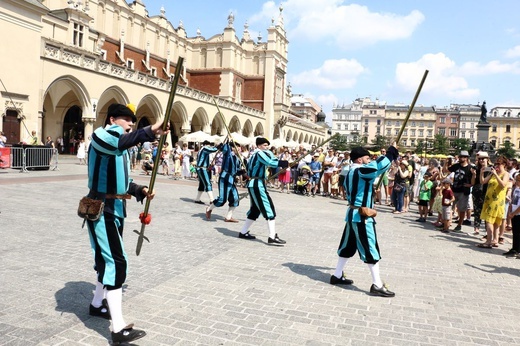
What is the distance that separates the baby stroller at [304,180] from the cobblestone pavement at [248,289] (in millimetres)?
8779

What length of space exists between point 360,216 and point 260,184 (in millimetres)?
2834

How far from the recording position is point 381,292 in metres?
5.21

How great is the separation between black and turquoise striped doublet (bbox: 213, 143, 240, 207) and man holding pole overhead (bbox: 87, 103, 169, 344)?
18.3 feet

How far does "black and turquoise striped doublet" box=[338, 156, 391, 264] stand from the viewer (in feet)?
17.4

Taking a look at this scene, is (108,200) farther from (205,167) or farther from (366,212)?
(205,167)

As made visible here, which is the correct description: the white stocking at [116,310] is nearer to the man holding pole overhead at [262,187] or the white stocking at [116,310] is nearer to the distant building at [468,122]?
the man holding pole overhead at [262,187]

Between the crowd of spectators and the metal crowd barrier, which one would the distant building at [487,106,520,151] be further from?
the metal crowd barrier

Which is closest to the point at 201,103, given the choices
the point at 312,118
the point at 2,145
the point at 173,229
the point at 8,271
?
the point at 2,145

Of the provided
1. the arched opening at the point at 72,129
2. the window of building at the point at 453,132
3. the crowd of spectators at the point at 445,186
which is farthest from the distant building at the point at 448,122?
the crowd of spectators at the point at 445,186

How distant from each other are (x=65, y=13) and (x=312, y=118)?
92.8 metres

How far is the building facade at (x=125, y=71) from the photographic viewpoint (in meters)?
22.1

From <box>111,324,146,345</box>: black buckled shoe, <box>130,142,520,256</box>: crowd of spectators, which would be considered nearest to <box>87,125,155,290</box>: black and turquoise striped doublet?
<box>111,324,146,345</box>: black buckled shoe

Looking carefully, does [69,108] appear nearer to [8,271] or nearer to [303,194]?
[303,194]

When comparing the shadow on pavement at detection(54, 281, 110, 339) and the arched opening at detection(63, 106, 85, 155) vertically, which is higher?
the arched opening at detection(63, 106, 85, 155)
